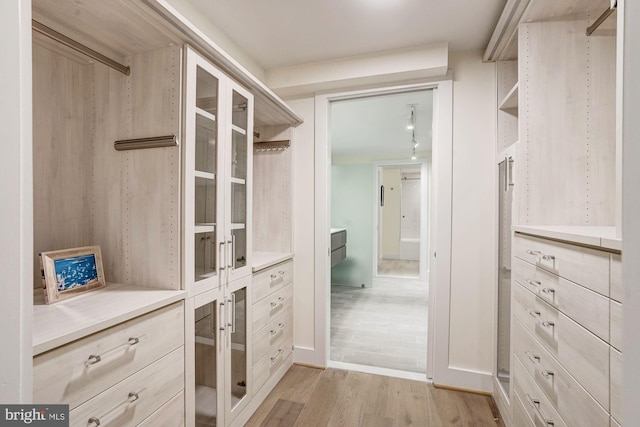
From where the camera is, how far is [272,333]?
2.10 metres

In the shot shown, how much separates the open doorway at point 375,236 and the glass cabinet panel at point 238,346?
101 centimetres

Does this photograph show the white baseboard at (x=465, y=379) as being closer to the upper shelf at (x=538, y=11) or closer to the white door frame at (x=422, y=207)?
the upper shelf at (x=538, y=11)

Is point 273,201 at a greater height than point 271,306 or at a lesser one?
greater

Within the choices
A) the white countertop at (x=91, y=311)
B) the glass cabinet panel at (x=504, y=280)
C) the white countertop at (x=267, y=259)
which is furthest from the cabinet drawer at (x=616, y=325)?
the white countertop at (x=267, y=259)

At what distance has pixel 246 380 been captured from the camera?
178 cm

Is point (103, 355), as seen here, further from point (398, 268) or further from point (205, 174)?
point (398, 268)

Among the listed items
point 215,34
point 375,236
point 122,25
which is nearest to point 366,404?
point 122,25

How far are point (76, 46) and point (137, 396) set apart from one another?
134 cm

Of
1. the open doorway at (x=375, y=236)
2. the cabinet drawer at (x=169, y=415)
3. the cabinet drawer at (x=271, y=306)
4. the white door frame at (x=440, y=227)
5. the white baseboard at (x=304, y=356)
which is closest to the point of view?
the cabinet drawer at (x=169, y=415)

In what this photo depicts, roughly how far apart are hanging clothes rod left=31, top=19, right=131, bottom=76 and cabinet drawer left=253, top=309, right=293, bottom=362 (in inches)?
63.8

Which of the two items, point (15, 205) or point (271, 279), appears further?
point (271, 279)

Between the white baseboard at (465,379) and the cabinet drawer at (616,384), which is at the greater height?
the cabinet drawer at (616,384)

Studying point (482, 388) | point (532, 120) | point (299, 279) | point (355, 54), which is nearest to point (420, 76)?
point (355, 54)

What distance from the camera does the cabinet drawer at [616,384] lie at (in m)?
0.78
